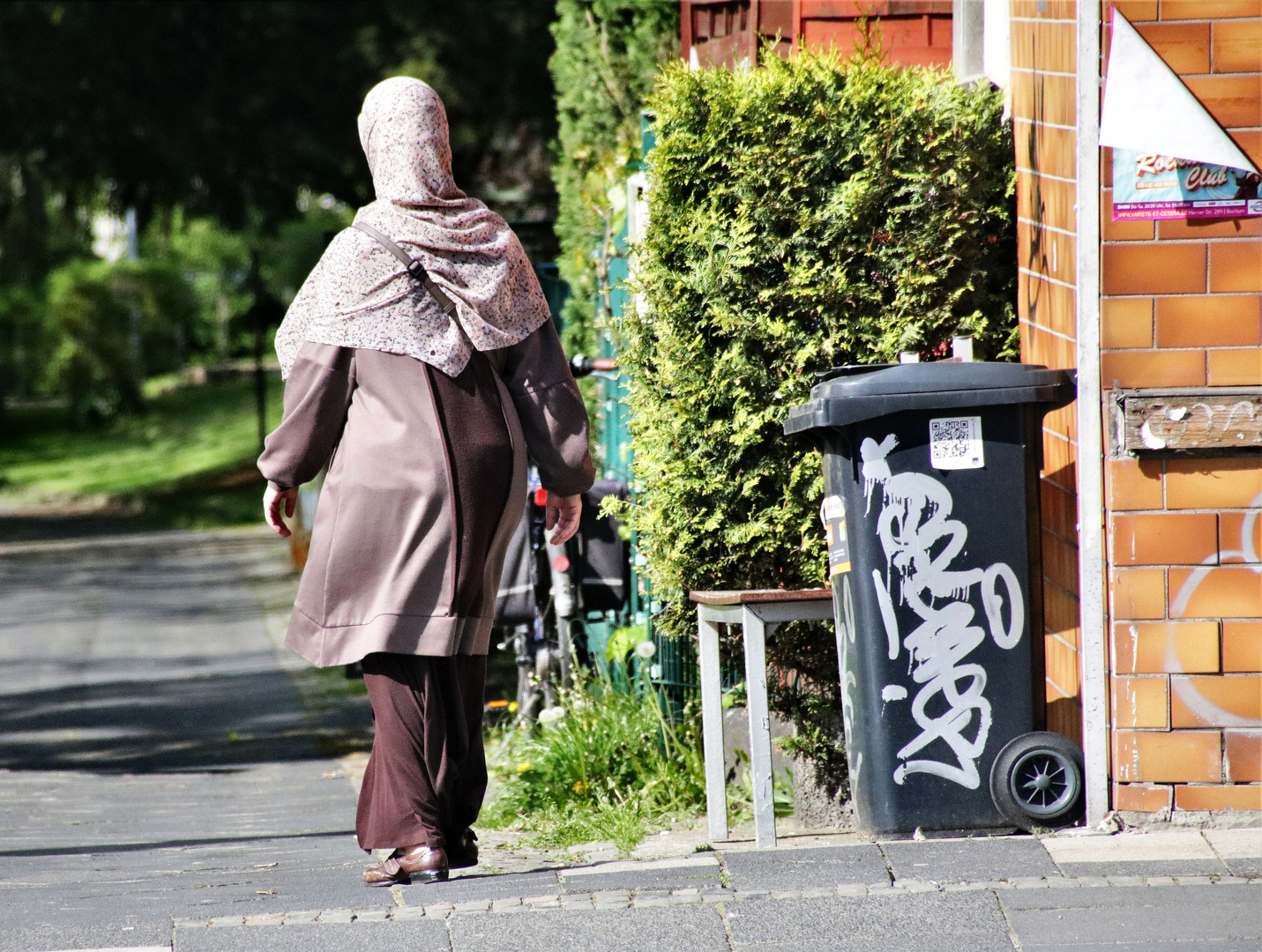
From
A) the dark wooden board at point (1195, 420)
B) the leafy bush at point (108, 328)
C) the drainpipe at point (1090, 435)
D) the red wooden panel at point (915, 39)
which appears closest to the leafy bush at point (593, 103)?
the red wooden panel at point (915, 39)

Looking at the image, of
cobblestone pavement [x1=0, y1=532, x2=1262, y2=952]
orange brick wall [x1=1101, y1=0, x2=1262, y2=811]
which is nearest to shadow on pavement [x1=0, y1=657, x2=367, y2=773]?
cobblestone pavement [x1=0, y1=532, x2=1262, y2=952]

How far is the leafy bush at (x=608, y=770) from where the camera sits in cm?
509

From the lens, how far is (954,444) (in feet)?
13.0

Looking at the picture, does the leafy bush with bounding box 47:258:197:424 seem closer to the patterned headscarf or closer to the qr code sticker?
the patterned headscarf

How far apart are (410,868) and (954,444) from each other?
5.58ft

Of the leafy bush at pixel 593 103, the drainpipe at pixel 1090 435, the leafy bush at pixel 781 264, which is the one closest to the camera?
the drainpipe at pixel 1090 435

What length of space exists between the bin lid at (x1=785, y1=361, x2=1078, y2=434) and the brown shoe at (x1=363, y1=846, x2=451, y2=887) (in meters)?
1.44

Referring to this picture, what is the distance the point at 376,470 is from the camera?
3.82 metres

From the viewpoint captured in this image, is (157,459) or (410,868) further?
(157,459)

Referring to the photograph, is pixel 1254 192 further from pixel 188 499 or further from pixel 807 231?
pixel 188 499

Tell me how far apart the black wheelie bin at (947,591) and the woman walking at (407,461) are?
890mm

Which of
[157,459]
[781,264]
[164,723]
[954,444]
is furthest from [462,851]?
[157,459]

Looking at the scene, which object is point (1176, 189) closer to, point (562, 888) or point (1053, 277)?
point (1053, 277)

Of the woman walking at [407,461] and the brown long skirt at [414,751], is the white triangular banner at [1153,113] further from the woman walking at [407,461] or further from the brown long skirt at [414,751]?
the brown long skirt at [414,751]
